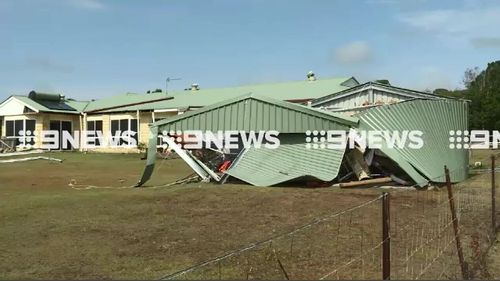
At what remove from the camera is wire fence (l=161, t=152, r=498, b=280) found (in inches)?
237

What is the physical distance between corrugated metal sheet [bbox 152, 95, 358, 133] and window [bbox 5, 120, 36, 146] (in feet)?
67.3

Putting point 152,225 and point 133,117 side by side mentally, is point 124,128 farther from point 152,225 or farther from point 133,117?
point 152,225

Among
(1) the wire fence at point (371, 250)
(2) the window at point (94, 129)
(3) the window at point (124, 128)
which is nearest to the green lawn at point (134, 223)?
(1) the wire fence at point (371, 250)

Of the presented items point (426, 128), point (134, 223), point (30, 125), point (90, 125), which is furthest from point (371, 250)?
point (30, 125)

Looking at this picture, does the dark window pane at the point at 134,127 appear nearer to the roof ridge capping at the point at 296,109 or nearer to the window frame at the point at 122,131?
the window frame at the point at 122,131

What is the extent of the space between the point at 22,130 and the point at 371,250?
3165 centimetres

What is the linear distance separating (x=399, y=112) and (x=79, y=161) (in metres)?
15.7

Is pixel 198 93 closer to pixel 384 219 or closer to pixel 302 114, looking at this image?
pixel 302 114

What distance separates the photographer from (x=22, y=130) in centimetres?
3450

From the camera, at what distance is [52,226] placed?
29.3 ft

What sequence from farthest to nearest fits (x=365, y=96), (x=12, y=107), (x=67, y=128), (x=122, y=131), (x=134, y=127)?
1. (x=67, y=128)
2. (x=12, y=107)
3. (x=122, y=131)
4. (x=134, y=127)
5. (x=365, y=96)

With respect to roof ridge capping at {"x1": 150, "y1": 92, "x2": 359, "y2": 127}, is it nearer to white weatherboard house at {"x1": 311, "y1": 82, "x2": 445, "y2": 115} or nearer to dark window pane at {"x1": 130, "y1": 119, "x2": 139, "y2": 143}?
white weatherboard house at {"x1": 311, "y1": 82, "x2": 445, "y2": 115}

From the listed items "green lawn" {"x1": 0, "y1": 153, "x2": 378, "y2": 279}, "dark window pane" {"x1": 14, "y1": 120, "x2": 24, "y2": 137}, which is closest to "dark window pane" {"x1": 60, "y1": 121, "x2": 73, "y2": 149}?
"dark window pane" {"x1": 14, "y1": 120, "x2": 24, "y2": 137}

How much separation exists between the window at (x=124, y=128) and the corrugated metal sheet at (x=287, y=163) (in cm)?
1786
